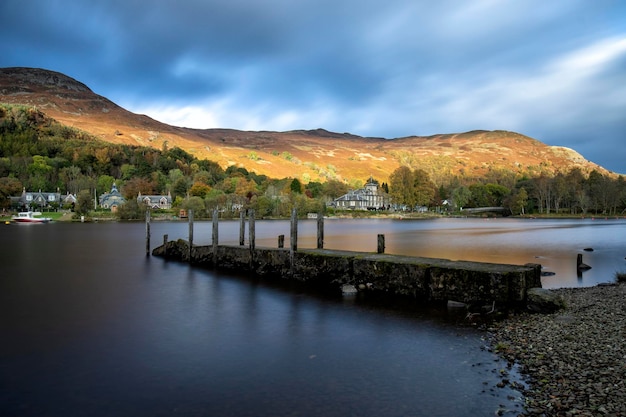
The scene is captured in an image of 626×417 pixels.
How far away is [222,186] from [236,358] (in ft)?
472

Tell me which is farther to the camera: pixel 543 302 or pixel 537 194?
pixel 537 194

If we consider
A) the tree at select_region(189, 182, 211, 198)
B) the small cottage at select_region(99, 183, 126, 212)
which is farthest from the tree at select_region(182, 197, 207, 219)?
the small cottage at select_region(99, 183, 126, 212)

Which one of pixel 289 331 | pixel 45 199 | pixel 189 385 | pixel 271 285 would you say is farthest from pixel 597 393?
pixel 45 199

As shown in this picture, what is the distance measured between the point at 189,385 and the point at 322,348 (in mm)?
3686

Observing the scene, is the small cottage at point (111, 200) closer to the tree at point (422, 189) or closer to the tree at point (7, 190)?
the tree at point (7, 190)

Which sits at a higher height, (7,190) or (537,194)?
(537,194)

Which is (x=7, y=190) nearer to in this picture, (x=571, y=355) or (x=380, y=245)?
(x=380, y=245)

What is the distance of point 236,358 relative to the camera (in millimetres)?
10586

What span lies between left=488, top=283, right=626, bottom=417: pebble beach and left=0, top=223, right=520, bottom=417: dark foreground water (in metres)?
0.51

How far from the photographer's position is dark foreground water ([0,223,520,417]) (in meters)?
7.73

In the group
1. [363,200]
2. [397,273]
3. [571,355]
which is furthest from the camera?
[363,200]

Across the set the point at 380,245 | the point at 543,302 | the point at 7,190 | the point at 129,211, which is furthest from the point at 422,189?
the point at 543,302

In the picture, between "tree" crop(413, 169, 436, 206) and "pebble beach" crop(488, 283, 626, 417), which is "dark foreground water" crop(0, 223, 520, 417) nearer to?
"pebble beach" crop(488, 283, 626, 417)

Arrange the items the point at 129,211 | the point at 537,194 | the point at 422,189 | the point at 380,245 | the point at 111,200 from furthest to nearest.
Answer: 1. the point at 422,189
2. the point at 111,200
3. the point at 537,194
4. the point at 129,211
5. the point at 380,245
